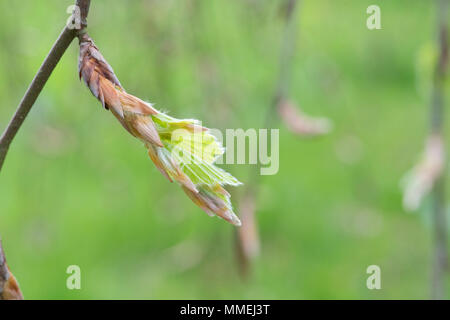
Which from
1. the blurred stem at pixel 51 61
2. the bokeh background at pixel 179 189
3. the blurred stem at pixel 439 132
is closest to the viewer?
the blurred stem at pixel 51 61

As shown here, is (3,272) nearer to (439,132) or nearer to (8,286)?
(8,286)

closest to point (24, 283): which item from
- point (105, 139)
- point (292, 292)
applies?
point (105, 139)

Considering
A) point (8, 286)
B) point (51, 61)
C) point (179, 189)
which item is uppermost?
point (179, 189)

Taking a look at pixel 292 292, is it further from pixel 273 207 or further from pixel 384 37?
pixel 384 37

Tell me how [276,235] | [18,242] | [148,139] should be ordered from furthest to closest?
[276,235]
[18,242]
[148,139]

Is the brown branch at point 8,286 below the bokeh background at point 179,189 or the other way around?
below

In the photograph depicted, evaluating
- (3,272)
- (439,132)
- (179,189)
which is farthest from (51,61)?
(179,189)

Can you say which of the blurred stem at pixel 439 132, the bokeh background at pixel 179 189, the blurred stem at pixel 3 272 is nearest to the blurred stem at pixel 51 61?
the blurred stem at pixel 3 272

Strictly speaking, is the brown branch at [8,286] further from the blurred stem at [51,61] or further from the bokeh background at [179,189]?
the bokeh background at [179,189]

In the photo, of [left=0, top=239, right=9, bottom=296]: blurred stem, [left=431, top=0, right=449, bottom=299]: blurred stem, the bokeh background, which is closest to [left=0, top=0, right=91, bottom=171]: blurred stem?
[left=0, top=239, right=9, bottom=296]: blurred stem
